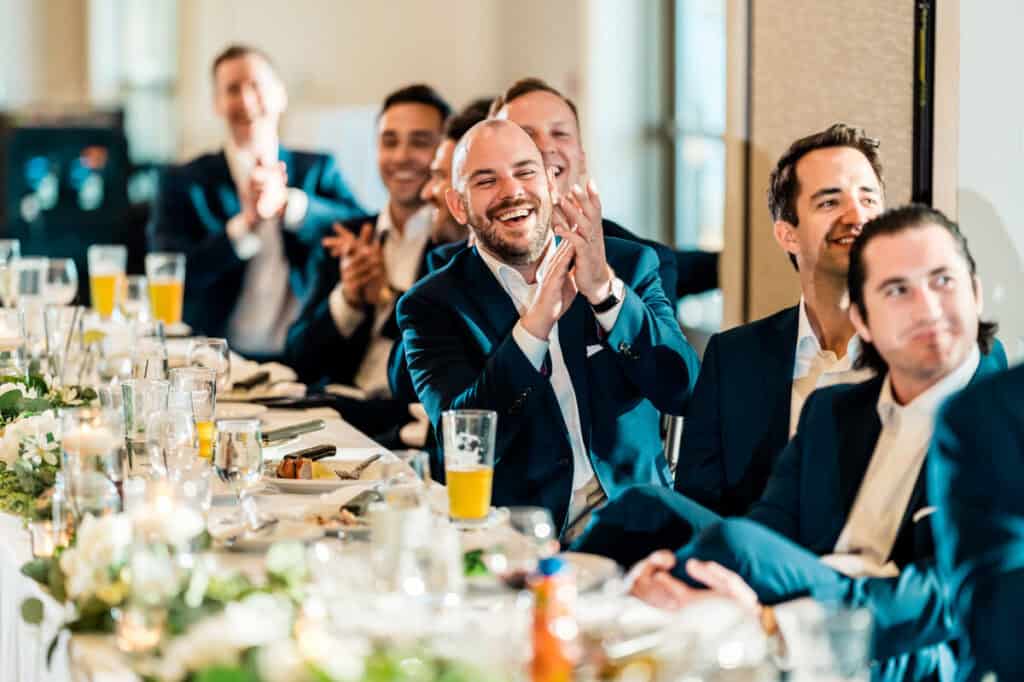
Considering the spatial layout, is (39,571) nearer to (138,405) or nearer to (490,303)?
(138,405)

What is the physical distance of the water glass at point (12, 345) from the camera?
3.47 m

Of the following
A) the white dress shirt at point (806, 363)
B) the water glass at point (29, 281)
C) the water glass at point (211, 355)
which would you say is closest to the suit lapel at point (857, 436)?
the white dress shirt at point (806, 363)

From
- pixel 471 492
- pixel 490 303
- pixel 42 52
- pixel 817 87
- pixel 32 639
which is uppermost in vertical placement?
pixel 42 52

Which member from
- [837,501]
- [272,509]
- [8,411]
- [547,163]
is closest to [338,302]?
[547,163]

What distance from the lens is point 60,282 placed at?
507 cm

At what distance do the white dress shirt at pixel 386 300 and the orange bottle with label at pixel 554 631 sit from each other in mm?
3159

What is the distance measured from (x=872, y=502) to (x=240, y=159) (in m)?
4.05

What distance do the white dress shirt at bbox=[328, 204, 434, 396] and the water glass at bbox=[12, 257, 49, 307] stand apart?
863 millimetres

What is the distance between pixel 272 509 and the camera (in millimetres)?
2793

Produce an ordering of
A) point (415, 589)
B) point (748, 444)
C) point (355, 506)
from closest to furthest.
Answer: point (415, 589) < point (355, 506) < point (748, 444)

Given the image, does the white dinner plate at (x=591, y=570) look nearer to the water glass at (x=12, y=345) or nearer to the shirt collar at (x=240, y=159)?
the water glass at (x=12, y=345)

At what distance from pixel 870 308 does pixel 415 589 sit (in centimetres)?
77

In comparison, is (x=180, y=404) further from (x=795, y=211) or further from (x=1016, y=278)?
(x=1016, y=278)

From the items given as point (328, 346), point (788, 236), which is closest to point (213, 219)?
point (328, 346)
